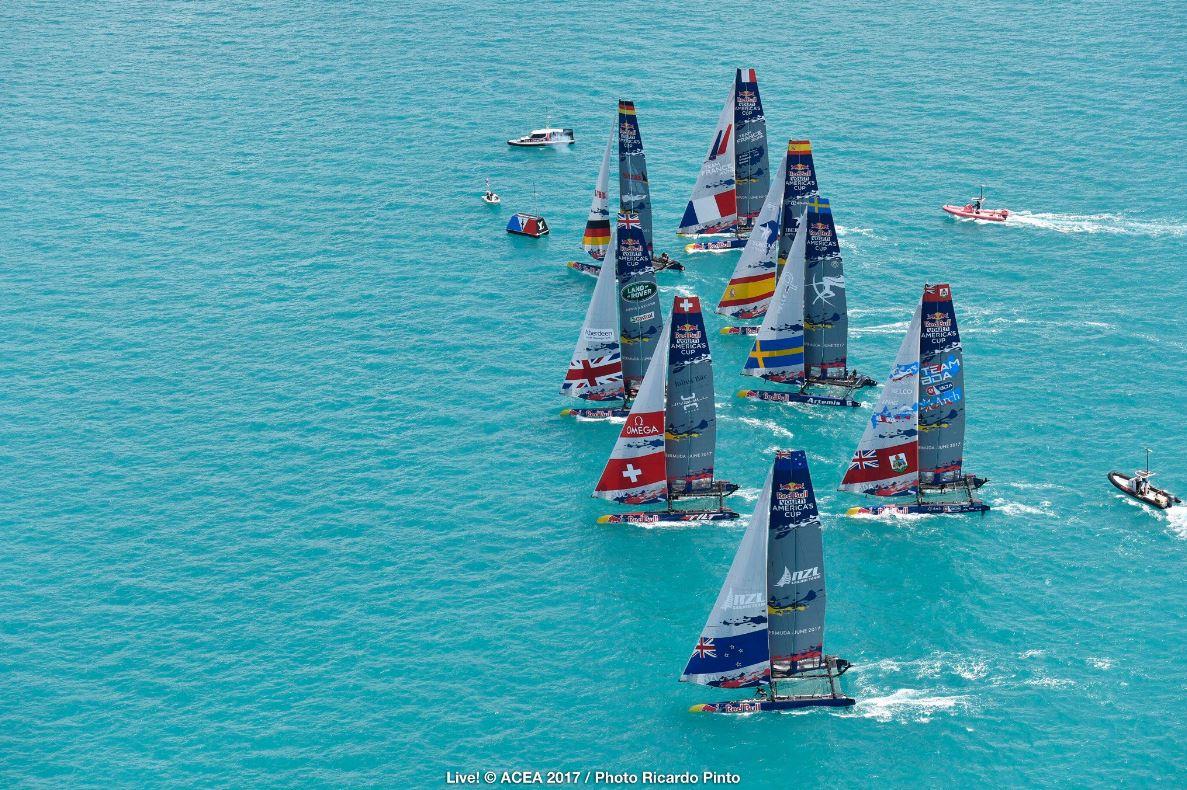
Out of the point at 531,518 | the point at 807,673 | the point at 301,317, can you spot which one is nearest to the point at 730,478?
the point at 531,518

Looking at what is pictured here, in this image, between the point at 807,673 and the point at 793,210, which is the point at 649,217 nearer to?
the point at 793,210

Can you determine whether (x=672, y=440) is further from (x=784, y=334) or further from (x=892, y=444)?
(x=784, y=334)

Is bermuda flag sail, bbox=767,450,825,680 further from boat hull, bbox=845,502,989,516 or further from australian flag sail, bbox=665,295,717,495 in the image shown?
australian flag sail, bbox=665,295,717,495

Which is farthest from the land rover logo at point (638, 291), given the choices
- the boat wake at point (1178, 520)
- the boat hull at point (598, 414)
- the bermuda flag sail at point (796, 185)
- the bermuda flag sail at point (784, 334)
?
the boat wake at point (1178, 520)

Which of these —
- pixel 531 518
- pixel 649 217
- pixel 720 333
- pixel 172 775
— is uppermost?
pixel 649 217

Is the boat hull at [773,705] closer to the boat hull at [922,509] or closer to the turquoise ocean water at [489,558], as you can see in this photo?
the turquoise ocean water at [489,558]

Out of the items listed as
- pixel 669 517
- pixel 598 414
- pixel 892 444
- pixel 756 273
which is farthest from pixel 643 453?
pixel 756 273

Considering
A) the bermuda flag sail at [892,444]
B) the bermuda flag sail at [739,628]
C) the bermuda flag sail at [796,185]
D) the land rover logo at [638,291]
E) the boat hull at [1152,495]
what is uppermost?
the bermuda flag sail at [796,185]
